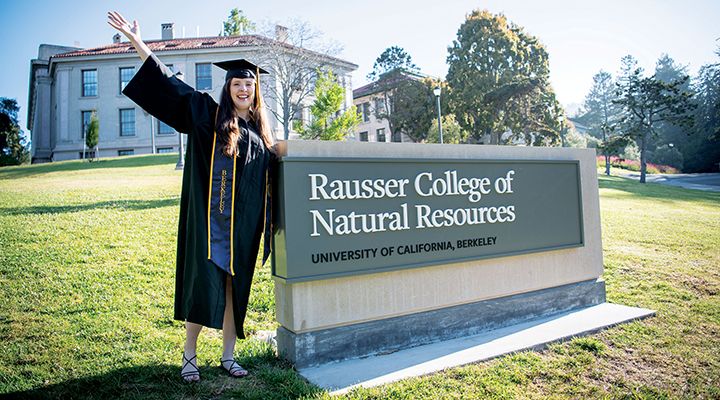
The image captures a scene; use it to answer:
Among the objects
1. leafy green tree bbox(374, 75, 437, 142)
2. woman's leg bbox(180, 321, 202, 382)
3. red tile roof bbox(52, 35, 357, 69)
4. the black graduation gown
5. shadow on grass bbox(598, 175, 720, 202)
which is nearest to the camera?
the black graduation gown

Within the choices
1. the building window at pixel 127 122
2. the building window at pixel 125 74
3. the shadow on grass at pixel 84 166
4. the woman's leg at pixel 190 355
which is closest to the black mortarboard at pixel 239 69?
the woman's leg at pixel 190 355

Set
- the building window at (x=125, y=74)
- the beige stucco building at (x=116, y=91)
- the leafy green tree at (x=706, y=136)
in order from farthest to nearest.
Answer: the leafy green tree at (x=706, y=136) < the building window at (x=125, y=74) < the beige stucco building at (x=116, y=91)

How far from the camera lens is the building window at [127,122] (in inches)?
1277

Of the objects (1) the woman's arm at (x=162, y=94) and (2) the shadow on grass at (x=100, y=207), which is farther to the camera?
(2) the shadow on grass at (x=100, y=207)

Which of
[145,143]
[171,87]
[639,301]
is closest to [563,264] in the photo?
[639,301]

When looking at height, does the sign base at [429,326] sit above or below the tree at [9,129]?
below

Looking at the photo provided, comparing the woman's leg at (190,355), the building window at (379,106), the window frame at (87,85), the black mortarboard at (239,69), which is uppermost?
the window frame at (87,85)

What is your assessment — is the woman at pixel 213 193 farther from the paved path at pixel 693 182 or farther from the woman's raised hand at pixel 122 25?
the paved path at pixel 693 182

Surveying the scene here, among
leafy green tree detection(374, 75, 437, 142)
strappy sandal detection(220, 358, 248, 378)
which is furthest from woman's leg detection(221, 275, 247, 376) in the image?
leafy green tree detection(374, 75, 437, 142)

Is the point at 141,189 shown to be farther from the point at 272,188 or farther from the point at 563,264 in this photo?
the point at 563,264

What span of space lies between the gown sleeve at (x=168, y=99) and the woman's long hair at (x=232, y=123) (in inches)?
3.2

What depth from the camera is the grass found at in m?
2.86

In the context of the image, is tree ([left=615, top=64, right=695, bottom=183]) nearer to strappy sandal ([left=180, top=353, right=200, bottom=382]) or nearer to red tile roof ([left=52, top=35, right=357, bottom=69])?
red tile roof ([left=52, top=35, right=357, bottom=69])

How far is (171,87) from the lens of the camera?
2.87 meters
